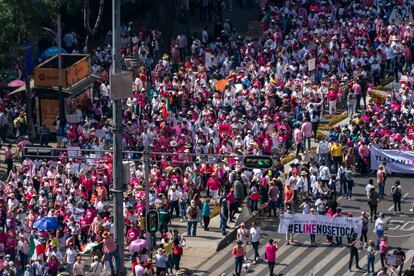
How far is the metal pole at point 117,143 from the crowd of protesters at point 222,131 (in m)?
8.14

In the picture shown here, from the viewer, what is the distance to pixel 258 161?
4888 centimetres

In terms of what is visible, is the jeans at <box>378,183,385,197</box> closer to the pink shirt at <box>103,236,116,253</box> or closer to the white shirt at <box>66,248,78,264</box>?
the pink shirt at <box>103,236,116,253</box>

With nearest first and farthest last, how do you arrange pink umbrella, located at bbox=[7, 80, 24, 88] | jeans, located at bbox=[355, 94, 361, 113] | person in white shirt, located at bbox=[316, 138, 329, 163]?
person in white shirt, located at bbox=[316, 138, 329, 163], jeans, located at bbox=[355, 94, 361, 113], pink umbrella, located at bbox=[7, 80, 24, 88]

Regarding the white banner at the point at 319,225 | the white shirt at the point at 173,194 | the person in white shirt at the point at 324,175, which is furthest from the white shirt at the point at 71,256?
the person in white shirt at the point at 324,175

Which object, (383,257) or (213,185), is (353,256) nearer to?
(383,257)

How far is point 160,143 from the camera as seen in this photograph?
61062 mm

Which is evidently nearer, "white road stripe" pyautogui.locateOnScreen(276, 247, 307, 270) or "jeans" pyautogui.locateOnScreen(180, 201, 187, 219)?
"white road stripe" pyautogui.locateOnScreen(276, 247, 307, 270)

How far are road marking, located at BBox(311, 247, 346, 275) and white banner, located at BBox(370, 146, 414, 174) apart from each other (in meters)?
7.10

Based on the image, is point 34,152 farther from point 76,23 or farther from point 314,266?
point 76,23

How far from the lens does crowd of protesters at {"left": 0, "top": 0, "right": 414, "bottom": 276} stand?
53062 millimetres

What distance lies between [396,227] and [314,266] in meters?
4.50

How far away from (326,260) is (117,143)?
547 inches

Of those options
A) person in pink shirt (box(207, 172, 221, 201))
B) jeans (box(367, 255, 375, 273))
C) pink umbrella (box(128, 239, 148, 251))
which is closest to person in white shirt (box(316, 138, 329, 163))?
person in pink shirt (box(207, 172, 221, 201))

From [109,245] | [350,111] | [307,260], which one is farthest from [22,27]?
[307,260]
